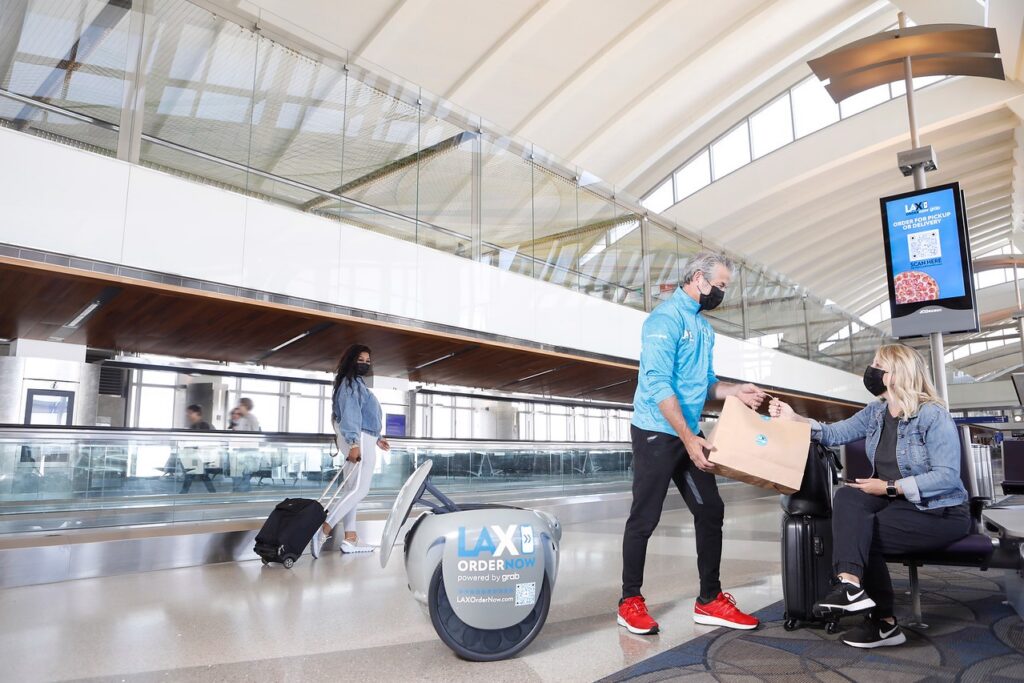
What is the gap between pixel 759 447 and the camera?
114 inches

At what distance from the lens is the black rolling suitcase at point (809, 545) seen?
3.04 metres

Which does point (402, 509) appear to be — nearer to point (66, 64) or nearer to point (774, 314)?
point (66, 64)

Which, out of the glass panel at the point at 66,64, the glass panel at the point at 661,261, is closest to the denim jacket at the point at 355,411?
the glass panel at the point at 66,64

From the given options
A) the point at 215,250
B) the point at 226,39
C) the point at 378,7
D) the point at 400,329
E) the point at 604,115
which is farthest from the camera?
the point at 604,115

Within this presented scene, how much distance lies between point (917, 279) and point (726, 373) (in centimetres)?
673

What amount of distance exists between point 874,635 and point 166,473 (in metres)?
5.19

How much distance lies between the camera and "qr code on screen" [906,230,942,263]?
6.35 meters

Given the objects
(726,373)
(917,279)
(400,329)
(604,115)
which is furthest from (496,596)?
(604,115)

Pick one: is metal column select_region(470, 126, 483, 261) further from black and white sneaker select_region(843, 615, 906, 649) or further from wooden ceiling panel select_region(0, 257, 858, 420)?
black and white sneaker select_region(843, 615, 906, 649)

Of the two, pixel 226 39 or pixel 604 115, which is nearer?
pixel 226 39

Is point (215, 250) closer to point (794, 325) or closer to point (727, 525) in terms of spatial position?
point (727, 525)

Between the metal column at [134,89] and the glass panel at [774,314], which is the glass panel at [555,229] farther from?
the glass panel at [774,314]

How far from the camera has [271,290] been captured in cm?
Answer: 613

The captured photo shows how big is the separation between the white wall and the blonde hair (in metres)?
4.90
